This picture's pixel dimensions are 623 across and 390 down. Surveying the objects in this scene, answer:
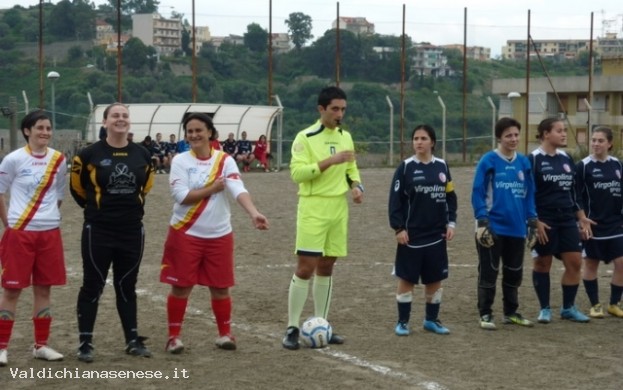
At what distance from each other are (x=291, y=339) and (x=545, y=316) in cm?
251

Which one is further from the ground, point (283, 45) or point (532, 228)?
point (283, 45)

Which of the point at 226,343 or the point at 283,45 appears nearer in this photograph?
the point at 226,343

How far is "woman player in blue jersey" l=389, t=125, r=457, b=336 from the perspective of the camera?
29.0 ft

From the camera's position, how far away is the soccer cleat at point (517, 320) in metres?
9.33

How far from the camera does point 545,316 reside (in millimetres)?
9523

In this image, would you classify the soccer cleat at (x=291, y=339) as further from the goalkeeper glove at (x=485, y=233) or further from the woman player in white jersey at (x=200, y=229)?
the goalkeeper glove at (x=485, y=233)

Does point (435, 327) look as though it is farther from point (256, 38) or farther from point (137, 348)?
point (256, 38)

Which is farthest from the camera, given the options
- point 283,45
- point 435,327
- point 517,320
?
point 283,45

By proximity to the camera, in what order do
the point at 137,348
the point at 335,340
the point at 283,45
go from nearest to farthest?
the point at 137,348, the point at 335,340, the point at 283,45

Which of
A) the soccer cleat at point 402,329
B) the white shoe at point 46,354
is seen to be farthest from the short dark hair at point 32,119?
the soccer cleat at point 402,329

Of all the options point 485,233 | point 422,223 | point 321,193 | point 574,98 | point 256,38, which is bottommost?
point 485,233

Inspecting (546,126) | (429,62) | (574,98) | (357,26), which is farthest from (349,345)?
(429,62)

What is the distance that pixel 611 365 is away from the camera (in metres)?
7.75

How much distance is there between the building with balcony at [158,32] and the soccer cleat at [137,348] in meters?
59.2
